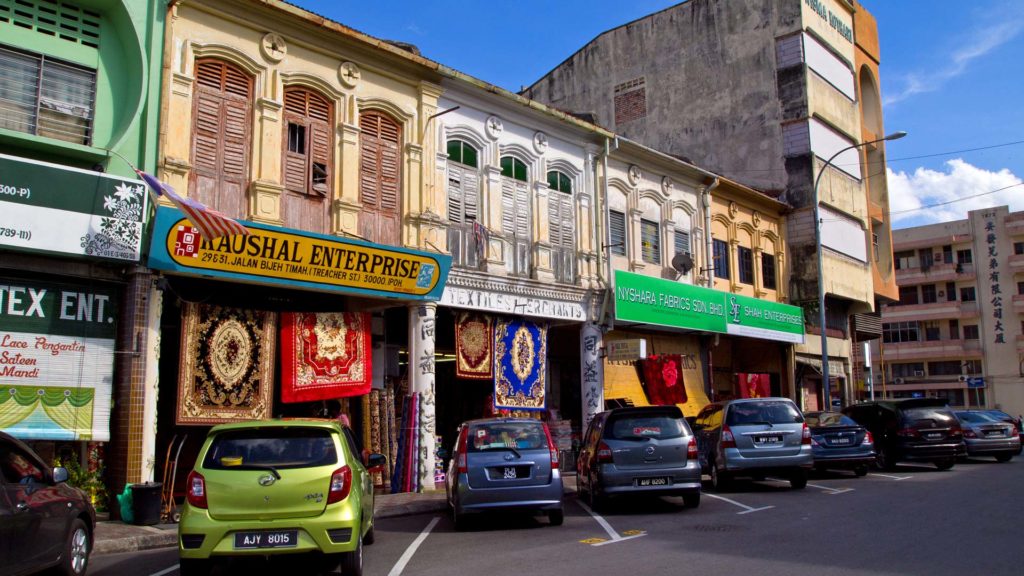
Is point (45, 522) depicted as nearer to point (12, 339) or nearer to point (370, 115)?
point (12, 339)

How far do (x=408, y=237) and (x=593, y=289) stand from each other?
599 centimetres

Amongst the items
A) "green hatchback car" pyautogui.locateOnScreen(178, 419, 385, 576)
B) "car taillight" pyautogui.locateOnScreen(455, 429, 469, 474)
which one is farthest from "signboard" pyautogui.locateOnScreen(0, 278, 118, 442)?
"green hatchback car" pyautogui.locateOnScreen(178, 419, 385, 576)

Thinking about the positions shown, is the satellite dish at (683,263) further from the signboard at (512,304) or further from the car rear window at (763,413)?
the car rear window at (763,413)

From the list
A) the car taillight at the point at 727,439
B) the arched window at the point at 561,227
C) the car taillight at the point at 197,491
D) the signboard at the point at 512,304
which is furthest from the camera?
the arched window at the point at 561,227

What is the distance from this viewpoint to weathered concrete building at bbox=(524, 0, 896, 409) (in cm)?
2994

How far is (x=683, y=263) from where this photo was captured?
78.1 ft

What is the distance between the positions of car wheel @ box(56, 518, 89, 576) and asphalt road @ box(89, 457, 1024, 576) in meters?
0.66

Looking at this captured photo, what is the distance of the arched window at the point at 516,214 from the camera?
64.0ft

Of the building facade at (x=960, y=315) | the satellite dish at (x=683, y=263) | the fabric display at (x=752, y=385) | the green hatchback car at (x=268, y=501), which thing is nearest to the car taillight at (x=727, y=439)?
the green hatchback car at (x=268, y=501)

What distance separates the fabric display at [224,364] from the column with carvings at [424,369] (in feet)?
10.2

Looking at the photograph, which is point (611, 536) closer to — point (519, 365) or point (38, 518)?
point (38, 518)

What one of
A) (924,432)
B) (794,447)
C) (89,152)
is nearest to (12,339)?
(89,152)

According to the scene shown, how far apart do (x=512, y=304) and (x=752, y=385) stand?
1292 cm

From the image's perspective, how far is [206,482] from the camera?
7.85 meters
